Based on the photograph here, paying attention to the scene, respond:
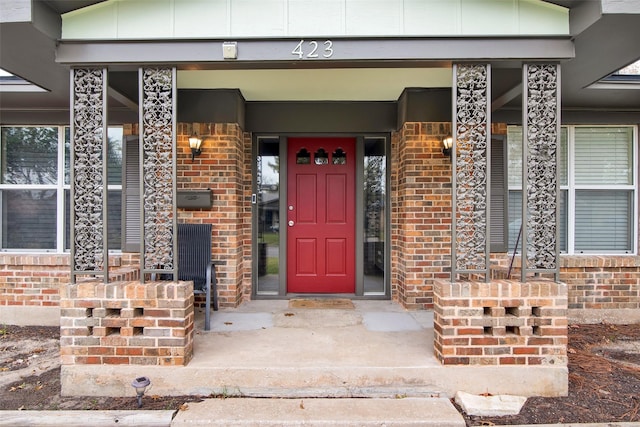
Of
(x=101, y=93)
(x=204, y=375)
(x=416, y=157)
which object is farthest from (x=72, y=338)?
(x=416, y=157)

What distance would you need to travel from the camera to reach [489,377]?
2932 millimetres

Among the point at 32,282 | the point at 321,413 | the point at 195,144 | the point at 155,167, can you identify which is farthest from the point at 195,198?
the point at 321,413

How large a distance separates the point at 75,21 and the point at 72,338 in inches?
97.1

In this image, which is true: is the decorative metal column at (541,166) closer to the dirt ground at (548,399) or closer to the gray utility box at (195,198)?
the dirt ground at (548,399)

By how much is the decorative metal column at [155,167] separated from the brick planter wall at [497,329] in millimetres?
2189

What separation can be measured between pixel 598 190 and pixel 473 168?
2.78 meters

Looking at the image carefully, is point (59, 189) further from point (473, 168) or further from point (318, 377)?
point (473, 168)

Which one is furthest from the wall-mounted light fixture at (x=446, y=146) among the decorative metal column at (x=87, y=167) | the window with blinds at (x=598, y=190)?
the decorative metal column at (x=87, y=167)

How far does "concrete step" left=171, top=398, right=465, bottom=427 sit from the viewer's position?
2.51 metres

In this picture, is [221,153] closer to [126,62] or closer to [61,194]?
[126,62]

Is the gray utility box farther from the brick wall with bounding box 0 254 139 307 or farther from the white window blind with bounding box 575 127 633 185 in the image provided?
the white window blind with bounding box 575 127 633 185

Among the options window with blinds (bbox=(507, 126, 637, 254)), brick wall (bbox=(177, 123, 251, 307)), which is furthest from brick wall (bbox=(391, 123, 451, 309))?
brick wall (bbox=(177, 123, 251, 307))

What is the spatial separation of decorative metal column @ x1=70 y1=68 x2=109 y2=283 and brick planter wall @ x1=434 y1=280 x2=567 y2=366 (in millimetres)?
2780

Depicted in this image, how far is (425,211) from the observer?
4500 mm
